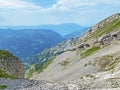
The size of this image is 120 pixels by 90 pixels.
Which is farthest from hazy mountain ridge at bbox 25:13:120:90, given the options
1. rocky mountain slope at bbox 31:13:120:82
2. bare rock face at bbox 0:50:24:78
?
bare rock face at bbox 0:50:24:78

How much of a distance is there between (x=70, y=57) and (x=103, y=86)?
4683 inches

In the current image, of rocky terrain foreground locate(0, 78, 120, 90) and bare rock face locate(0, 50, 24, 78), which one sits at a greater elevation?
bare rock face locate(0, 50, 24, 78)

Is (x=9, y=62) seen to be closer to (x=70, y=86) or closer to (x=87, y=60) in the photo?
(x=87, y=60)

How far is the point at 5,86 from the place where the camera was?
42.4 metres

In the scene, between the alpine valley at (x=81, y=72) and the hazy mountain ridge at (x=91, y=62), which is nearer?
the alpine valley at (x=81, y=72)

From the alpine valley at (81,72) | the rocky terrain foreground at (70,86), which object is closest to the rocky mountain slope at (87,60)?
the alpine valley at (81,72)

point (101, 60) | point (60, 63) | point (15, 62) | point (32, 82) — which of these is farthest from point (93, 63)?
point (32, 82)

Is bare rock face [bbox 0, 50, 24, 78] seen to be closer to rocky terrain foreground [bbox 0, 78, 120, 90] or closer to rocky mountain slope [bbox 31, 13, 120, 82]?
rocky mountain slope [bbox 31, 13, 120, 82]

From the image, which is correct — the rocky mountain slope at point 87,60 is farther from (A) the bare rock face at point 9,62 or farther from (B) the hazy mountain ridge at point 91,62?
(A) the bare rock face at point 9,62

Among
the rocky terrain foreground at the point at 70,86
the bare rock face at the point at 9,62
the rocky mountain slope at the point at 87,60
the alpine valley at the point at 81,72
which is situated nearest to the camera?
the rocky terrain foreground at the point at 70,86

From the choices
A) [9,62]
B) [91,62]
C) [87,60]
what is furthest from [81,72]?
[9,62]

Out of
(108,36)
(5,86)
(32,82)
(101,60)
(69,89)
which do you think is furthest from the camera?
(108,36)

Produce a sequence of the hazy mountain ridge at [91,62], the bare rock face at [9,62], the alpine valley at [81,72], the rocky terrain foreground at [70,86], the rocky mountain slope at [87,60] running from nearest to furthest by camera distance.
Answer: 1. the rocky terrain foreground at [70,86]
2. the alpine valley at [81,72]
3. the hazy mountain ridge at [91,62]
4. the bare rock face at [9,62]
5. the rocky mountain slope at [87,60]

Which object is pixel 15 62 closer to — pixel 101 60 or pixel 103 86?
pixel 101 60
